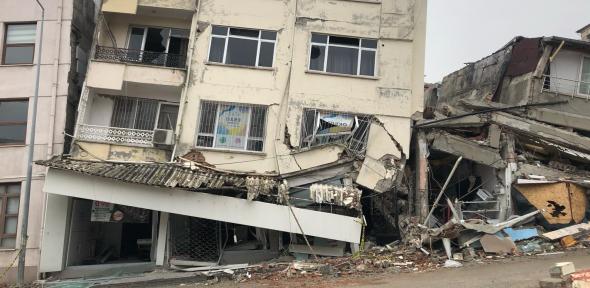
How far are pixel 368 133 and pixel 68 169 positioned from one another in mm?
9165

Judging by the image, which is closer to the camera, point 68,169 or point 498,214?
point 68,169

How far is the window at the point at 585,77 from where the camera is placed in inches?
739

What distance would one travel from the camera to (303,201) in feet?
51.9

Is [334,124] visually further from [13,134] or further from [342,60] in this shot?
[13,134]

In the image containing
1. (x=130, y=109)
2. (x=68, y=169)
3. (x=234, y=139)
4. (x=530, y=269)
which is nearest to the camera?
(x=530, y=269)

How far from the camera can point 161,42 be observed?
1852 centimetres

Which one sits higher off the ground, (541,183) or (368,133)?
(368,133)

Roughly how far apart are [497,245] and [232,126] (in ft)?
29.3

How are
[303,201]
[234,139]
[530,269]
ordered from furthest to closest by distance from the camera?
[234,139]
[303,201]
[530,269]

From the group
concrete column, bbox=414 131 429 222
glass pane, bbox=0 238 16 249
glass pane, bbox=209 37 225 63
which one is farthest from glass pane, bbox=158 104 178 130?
concrete column, bbox=414 131 429 222

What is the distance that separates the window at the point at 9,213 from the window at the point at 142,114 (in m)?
3.83

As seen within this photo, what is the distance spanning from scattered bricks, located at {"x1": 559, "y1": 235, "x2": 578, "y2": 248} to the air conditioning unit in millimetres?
12240

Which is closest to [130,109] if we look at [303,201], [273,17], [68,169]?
[68,169]

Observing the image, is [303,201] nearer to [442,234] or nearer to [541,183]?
[442,234]
